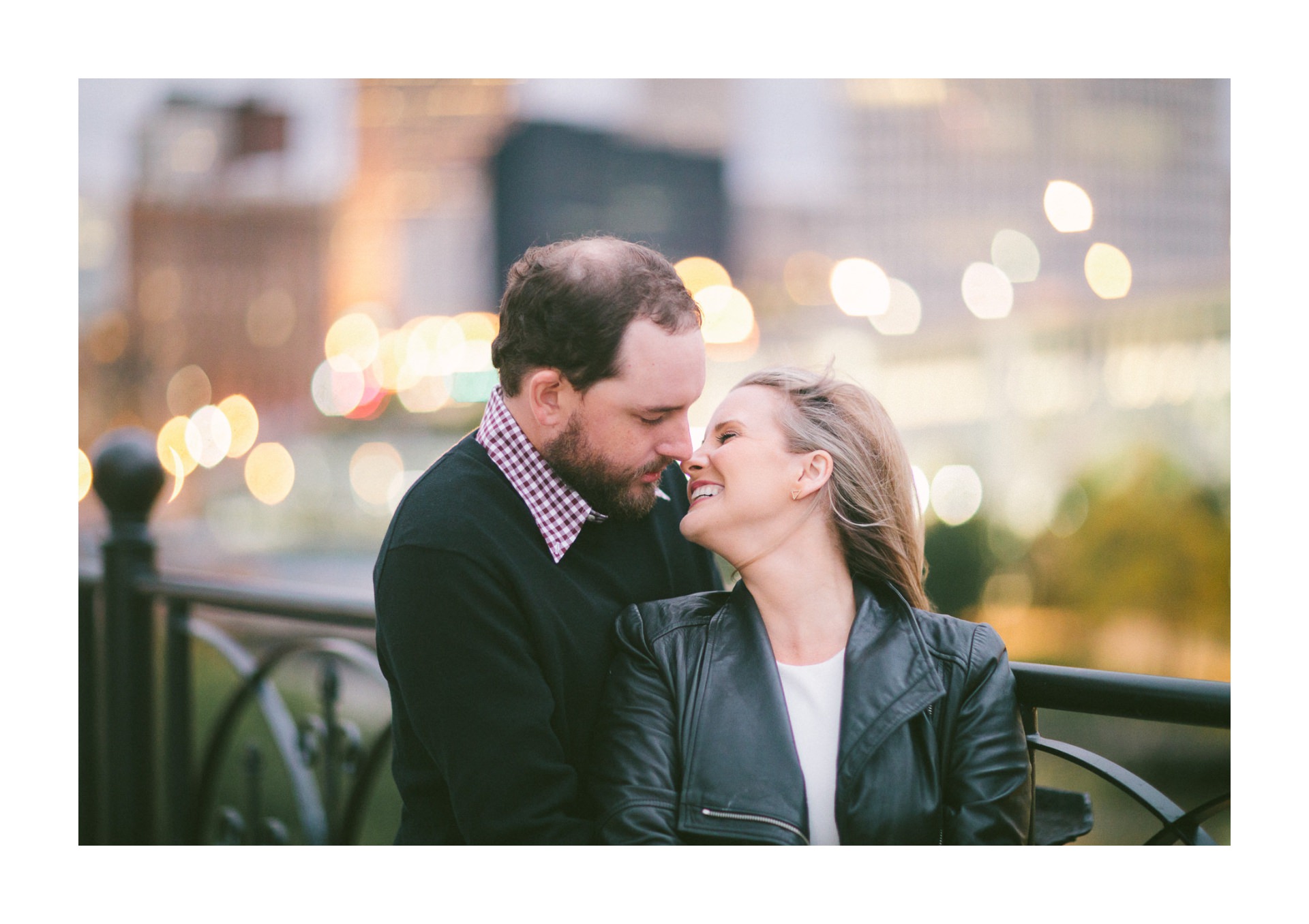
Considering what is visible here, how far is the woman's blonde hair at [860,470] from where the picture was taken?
6.98ft

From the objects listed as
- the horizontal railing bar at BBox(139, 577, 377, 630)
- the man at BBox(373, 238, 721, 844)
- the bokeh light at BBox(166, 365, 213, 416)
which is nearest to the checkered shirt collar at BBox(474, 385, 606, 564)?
the man at BBox(373, 238, 721, 844)

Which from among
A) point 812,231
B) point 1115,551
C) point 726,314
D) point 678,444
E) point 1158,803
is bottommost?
point 1115,551

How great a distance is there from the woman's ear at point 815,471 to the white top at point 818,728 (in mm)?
351

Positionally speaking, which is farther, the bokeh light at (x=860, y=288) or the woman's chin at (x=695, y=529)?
the bokeh light at (x=860, y=288)

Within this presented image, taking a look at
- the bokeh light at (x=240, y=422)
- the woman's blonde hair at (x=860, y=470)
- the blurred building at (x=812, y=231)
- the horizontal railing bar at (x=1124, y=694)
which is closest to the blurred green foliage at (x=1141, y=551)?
the blurred building at (x=812, y=231)

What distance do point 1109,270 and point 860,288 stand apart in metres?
1.89

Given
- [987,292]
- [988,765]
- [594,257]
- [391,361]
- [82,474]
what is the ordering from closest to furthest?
[988,765] < [594,257] < [82,474] < [987,292] < [391,361]

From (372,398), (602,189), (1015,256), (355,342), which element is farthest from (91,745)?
(602,189)

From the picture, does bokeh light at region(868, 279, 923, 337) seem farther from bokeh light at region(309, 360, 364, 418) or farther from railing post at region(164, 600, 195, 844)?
railing post at region(164, 600, 195, 844)

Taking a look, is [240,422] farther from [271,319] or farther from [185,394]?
[185,394]

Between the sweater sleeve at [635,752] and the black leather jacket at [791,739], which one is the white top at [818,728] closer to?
the black leather jacket at [791,739]

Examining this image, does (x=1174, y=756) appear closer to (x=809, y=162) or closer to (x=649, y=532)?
(x=809, y=162)

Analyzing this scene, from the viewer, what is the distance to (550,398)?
7.23 feet
